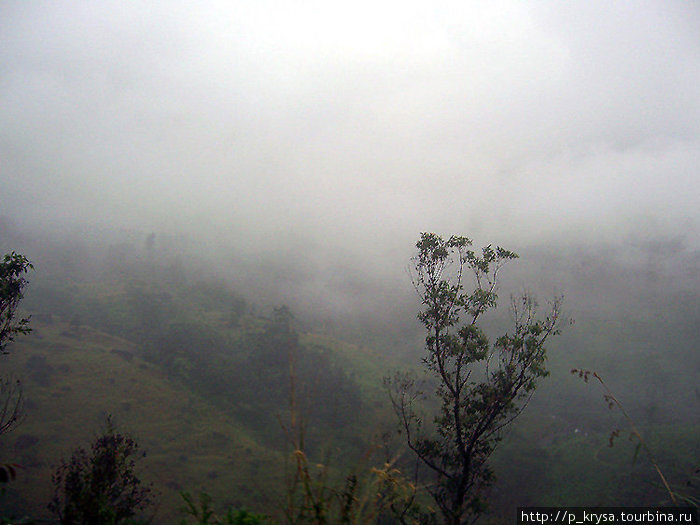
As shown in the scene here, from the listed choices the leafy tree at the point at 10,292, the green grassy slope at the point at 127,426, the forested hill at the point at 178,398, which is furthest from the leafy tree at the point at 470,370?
the green grassy slope at the point at 127,426

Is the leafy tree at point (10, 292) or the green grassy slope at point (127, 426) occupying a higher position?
the leafy tree at point (10, 292)

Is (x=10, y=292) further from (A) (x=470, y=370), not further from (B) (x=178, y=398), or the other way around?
(B) (x=178, y=398)

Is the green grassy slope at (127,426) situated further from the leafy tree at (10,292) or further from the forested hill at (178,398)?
the leafy tree at (10,292)

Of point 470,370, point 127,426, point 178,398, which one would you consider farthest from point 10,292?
point 178,398

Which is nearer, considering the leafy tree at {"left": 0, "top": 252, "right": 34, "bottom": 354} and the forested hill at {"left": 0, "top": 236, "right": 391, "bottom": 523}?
the leafy tree at {"left": 0, "top": 252, "right": 34, "bottom": 354}

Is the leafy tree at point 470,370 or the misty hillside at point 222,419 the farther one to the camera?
the misty hillside at point 222,419

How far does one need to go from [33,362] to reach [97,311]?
231ft

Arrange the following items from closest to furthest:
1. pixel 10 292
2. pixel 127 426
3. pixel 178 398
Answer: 1. pixel 10 292
2. pixel 127 426
3. pixel 178 398

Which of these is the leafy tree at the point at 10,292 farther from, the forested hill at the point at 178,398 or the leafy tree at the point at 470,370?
the forested hill at the point at 178,398

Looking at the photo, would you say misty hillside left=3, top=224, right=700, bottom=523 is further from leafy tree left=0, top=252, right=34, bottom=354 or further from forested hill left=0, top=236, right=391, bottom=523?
leafy tree left=0, top=252, right=34, bottom=354

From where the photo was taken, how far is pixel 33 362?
119 m

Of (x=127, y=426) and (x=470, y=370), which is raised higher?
(x=470, y=370)

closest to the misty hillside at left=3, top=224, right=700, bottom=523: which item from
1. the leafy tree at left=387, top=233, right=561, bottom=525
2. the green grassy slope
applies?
the green grassy slope

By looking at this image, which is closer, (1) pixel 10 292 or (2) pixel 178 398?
(1) pixel 10 292
